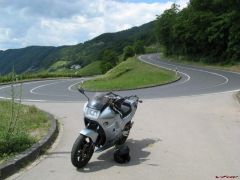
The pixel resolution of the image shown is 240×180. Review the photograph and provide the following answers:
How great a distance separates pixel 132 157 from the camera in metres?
8.44

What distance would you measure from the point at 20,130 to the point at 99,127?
3010mm

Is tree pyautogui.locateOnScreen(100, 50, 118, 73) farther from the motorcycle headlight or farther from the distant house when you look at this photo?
the motorcycle headlight

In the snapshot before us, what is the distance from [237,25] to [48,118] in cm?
4235

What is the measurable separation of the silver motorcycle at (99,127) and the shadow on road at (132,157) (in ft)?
0.63

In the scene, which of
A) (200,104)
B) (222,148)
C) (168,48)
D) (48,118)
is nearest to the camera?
(222,148)

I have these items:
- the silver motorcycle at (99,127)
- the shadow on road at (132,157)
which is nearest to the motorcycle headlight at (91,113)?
the silver motorcycle at (99,127)

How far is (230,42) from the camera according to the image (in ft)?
171

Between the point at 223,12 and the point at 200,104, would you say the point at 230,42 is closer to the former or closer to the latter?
the point at 223,12

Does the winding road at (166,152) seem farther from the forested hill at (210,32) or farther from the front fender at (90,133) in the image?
the forested hill at (210,32)

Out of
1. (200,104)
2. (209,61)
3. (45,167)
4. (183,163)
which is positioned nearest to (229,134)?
(183,163)

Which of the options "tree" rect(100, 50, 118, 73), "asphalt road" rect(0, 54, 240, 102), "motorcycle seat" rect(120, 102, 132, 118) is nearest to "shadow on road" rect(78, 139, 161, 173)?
"motorcycle seat" rect(120, 102, 132, 118)

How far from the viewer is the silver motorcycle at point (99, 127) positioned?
7.70 m

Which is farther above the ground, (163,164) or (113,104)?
(113,104)

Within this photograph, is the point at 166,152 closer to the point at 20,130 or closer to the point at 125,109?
the point at 125,109
